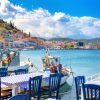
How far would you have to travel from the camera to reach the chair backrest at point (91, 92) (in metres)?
7.09

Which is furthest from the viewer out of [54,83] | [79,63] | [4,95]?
[79,63]

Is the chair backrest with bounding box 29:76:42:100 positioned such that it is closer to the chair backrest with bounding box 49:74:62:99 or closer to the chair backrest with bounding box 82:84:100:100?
the chair backrest with bounding box 49:74:62:99

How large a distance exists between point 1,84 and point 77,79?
1761 millimetres

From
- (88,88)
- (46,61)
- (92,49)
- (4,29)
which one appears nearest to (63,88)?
(46,61)

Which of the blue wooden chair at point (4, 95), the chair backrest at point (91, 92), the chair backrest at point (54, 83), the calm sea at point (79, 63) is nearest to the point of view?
the chair backrest at point (91, 92)

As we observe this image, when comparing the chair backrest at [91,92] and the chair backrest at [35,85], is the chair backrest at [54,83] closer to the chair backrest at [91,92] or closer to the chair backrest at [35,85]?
the chair backrest at [35,85]

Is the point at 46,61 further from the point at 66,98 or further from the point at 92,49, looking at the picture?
the point at 92,49

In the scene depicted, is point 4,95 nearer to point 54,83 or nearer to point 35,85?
point 35,85

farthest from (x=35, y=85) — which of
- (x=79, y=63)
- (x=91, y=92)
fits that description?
(x=79, y=63)

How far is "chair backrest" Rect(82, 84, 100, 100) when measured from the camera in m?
7.09

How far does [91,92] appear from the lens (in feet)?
23.5

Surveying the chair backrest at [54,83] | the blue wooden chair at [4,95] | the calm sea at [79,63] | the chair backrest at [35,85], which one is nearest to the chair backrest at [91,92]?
the chair backrest at [35,85]

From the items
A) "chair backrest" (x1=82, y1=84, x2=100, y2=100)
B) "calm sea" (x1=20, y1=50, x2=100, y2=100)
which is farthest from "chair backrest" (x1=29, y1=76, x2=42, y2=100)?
"calm sea" (x1=20, y1=50, x2=100, y2=100)

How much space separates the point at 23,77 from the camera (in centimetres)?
931
